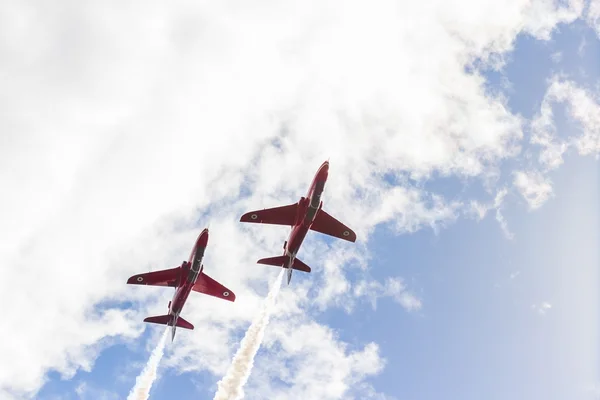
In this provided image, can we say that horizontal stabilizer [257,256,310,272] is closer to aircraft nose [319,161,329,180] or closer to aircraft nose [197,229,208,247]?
aircraft nose [197,229,208,247]

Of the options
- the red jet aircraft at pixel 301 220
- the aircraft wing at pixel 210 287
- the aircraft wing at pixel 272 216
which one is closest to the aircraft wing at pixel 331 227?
the red jet aircraft at pixel 301 220

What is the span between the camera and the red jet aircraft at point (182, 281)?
3499 inches

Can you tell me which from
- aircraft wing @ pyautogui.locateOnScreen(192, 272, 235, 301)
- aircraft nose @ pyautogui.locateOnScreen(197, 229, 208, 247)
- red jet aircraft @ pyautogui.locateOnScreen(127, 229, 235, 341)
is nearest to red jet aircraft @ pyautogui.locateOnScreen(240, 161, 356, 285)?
aircraft nose @ pyautogui.locateOnScreen(197, 229, 208, 247)

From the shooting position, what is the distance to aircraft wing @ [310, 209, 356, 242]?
307 feet

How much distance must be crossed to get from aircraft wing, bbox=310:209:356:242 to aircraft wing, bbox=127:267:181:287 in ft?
80.7

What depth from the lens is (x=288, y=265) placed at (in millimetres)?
91750

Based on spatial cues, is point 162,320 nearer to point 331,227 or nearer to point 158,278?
→ point 158,278

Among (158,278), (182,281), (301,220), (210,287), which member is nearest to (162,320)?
(158,278)

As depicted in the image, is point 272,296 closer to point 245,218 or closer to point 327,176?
point 245,218

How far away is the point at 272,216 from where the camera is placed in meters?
91.8

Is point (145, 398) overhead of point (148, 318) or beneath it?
beneath

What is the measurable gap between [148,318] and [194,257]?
657 inches

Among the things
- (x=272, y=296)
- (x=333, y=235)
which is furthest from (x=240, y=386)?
(x=333, y=235)

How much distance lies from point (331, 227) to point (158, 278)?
30.7m
